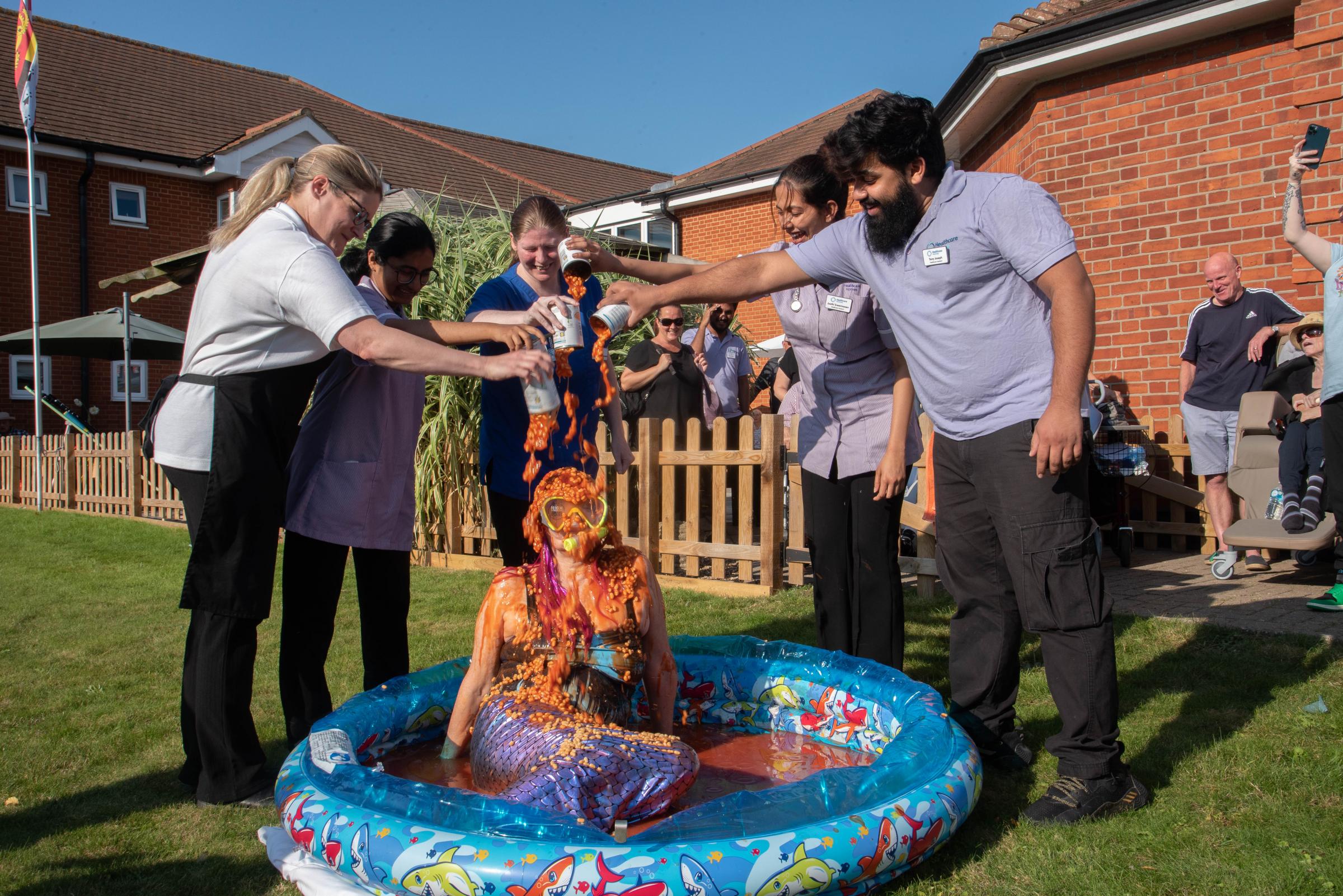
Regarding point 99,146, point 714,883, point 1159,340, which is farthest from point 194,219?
point 714,883

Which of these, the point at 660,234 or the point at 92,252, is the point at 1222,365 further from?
the point at 92,252

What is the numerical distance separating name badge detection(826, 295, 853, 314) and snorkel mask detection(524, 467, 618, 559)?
1290mm

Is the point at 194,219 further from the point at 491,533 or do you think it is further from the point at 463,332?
the point at 463,332

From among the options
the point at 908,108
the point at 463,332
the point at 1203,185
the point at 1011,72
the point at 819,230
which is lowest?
the point at 463,332

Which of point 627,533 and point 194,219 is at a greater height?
point 194,219

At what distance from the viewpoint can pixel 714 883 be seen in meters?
2.42

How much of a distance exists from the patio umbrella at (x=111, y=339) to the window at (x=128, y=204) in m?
4.48

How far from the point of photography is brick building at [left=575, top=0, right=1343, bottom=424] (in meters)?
8.43

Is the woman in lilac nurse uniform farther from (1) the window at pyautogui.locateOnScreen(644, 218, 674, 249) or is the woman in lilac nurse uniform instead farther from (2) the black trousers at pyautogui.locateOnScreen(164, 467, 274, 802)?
(1) the window at pyautogui.locateOnScreen(644, 218, 674, 249)

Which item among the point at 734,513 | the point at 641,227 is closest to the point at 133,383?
the point at 641,227

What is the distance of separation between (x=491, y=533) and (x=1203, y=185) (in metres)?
7.33

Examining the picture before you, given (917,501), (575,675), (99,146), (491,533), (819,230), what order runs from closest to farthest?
(575,675) → (819,230) → (917,501) → (491,533) → (99,146)

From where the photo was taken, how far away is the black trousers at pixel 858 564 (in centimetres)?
415

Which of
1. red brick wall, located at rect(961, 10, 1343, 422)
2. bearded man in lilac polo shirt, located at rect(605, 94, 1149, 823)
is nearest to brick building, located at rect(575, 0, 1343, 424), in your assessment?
red brick wall, located at rect(961, 10, 1343, 422)
